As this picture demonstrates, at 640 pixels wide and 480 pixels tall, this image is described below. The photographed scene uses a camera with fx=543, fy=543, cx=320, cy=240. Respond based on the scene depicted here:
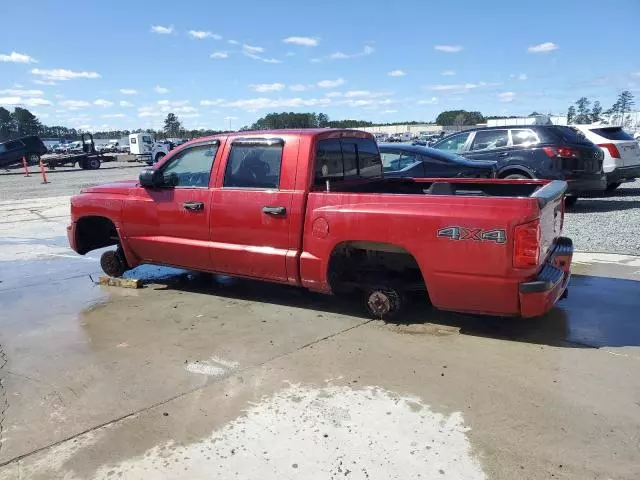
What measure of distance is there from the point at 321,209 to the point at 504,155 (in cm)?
693

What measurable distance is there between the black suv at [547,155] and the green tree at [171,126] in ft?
312

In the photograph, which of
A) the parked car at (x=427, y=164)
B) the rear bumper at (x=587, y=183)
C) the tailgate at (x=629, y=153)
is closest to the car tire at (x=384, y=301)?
the parked car at (x=427, y=164)

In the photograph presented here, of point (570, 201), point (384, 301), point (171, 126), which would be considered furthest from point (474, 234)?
point (171, 126)

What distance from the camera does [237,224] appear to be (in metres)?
5.32

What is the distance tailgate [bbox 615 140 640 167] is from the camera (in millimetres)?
11742

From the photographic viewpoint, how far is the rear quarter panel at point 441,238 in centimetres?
405

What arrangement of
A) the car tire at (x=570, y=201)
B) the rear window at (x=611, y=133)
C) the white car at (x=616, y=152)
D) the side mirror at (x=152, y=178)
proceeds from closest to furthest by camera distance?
the side mirror at (x=152, y=178) → the car tire at (x=570, y=201) → the white car at (x=616, y=152) → the rear window at (x=611, y=133)

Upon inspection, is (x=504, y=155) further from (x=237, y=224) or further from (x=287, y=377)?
(x=287, y=377)

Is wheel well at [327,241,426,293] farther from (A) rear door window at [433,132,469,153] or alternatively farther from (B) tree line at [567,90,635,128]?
(B) tree line at [567,90,635,128]

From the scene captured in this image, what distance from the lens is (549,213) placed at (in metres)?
4.45

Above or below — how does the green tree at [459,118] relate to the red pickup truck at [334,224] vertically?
above

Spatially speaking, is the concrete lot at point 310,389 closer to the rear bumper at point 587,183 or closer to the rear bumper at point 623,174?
the rear bumper at point 587,183

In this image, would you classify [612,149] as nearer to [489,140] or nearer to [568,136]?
[568,136]

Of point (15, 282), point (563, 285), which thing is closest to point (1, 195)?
point (15, 282)
